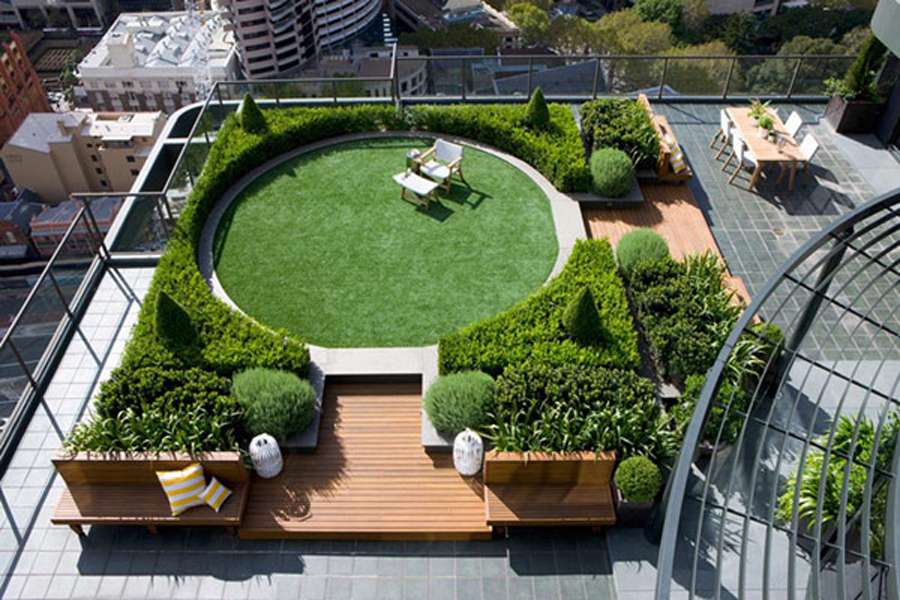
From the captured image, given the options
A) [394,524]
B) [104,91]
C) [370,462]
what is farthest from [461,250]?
[104,91]

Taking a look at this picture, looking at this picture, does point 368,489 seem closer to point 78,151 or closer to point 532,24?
point 78,151

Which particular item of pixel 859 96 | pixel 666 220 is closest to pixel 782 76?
pixel 859 96

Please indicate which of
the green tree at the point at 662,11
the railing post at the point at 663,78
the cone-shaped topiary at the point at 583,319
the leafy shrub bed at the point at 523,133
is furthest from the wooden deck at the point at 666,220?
the green tree at the point at 662,11

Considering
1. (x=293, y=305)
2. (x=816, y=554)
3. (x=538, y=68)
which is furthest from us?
(x=538, y=68)

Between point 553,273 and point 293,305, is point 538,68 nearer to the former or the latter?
point 553,273

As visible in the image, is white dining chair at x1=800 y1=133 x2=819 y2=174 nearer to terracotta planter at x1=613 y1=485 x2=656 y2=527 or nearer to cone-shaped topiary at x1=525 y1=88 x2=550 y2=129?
cone-shaped topiary at x1=525 y1=88 x2=550 y2=129

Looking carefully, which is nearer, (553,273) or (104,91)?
(553,273)
